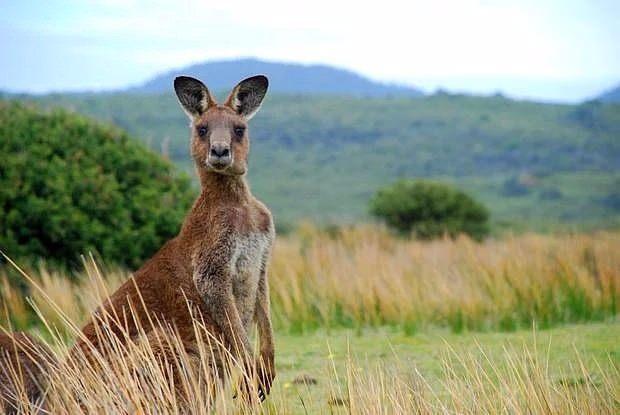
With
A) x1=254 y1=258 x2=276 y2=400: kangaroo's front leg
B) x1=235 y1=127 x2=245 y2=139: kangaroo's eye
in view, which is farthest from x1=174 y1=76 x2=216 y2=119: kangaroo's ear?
x1=254 y1=258 x2=276 y2=400: kangaroo's front leg

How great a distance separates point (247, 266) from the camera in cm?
574

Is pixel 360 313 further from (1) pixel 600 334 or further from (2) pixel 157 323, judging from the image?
(2) pixel 157 323

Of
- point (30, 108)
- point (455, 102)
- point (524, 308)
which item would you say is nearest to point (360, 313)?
point (524, 308)

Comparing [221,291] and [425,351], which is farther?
[425,351]

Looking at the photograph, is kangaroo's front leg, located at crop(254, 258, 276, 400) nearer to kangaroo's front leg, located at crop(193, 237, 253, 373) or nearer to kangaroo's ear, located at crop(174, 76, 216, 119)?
kangaroo's front leg, located at crop(193, 237, 253, 373)

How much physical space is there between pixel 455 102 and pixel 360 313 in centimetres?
6901

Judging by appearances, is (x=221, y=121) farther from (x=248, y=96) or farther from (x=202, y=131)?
(x=248, y=96)

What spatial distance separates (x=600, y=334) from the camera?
8.30 meters

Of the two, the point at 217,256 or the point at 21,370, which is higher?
the point at 217,256

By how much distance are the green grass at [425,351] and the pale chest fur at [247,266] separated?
0.78m

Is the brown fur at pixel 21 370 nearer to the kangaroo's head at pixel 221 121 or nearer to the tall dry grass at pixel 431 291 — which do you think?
the kangaroo's head at pixel 221 121

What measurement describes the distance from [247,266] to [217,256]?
21 cm

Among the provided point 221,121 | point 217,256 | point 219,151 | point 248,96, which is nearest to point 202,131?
point 221,121

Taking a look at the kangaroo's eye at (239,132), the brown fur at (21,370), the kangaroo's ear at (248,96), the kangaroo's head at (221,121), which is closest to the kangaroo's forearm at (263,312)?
the kangaroo's head at (221,121)
